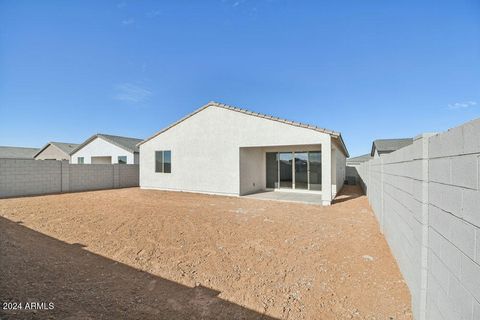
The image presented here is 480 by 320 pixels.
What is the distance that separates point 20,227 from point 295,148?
1120 cm

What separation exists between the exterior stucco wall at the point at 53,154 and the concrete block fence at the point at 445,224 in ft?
97.9

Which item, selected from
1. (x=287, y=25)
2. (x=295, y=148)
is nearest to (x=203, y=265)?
(x=295, y=148)

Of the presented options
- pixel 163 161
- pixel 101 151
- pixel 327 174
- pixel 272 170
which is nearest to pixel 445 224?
pixel 327 174

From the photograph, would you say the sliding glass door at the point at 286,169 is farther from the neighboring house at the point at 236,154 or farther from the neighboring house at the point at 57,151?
the neighboring house at the point at 57,151

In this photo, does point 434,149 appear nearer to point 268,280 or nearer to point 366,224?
point 268,280

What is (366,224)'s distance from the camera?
19.2 feet

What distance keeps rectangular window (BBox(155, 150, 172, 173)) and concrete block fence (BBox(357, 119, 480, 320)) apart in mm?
12492

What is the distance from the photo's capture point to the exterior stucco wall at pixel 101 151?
18.5m

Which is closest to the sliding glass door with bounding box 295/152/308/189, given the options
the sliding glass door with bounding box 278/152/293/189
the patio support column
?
the sliding glass door with bounding box 278/152/293/189

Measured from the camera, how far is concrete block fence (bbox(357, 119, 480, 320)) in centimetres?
129

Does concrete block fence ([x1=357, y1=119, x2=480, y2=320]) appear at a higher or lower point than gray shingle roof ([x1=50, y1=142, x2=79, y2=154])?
lower

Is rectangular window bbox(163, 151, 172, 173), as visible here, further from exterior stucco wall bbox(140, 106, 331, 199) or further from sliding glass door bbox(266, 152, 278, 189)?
sliding glass door bbox(266, 152, 278, 189)

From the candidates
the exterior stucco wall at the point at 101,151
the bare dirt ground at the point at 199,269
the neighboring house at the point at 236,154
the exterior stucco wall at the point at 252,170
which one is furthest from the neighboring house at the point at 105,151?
the bare dirt ground at the point at 199,269

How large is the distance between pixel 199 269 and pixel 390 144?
25.9 metres
